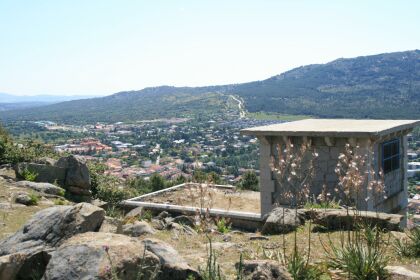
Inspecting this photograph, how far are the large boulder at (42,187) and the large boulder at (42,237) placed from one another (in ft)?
19.8

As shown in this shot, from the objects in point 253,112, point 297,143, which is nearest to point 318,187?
point 297,143

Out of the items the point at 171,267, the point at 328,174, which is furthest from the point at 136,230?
the point at 328,174

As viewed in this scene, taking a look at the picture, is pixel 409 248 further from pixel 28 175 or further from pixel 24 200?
pixel 28 175

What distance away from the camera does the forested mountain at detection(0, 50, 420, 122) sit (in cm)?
9730

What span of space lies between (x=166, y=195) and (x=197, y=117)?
326 feet

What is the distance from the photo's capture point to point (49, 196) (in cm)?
1176

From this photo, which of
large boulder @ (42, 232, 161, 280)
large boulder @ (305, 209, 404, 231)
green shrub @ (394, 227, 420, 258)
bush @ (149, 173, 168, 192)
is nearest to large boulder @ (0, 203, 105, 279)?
large boulder @ (42, 232, 161, 280)

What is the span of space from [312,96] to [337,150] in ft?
361

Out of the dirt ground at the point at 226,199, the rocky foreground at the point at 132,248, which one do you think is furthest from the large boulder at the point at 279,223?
the dirt ground at the point at 226,199

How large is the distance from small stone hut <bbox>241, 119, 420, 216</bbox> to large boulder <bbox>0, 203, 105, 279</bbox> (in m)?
6.33

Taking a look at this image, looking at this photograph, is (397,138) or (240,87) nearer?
(397,138)

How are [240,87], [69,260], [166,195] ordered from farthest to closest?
[240,87], [166,195], [69,260]

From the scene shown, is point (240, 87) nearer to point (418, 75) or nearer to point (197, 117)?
point (197, 117)

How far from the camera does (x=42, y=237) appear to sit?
Answer: 5.98 m
